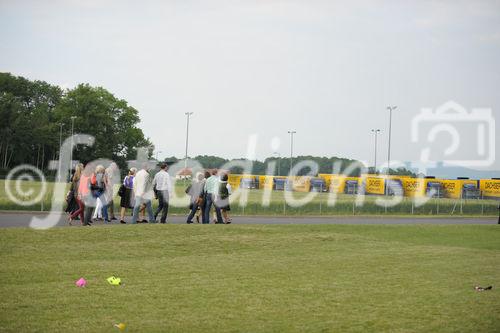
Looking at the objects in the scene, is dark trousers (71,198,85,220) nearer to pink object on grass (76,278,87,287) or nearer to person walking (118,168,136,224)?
person walking (118,168,136,224)

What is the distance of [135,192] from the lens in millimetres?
23344

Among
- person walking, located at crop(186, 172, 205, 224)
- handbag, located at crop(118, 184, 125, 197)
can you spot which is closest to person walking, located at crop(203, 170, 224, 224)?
person walking, located at crop(186, 172, 205, 224)

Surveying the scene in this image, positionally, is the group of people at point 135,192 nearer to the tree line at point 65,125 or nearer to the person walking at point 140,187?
the person walking at point 140,187

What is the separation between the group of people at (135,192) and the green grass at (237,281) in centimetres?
200

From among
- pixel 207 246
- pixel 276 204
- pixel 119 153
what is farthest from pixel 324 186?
pixel 207 246

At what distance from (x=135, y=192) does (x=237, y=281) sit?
11151 mm

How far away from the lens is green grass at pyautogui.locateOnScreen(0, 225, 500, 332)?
9352 millimetres

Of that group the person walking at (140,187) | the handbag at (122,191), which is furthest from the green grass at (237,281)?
the handbag at (122,191)

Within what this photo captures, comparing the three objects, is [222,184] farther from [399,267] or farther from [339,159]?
[339,159]

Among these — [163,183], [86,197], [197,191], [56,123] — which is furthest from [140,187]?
[56,123]

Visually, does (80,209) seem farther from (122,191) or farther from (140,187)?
(122,191)

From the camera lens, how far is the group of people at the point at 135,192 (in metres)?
22.2

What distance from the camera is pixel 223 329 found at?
8.87m

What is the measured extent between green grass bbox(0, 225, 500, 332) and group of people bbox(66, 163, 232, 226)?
2.00 meters
